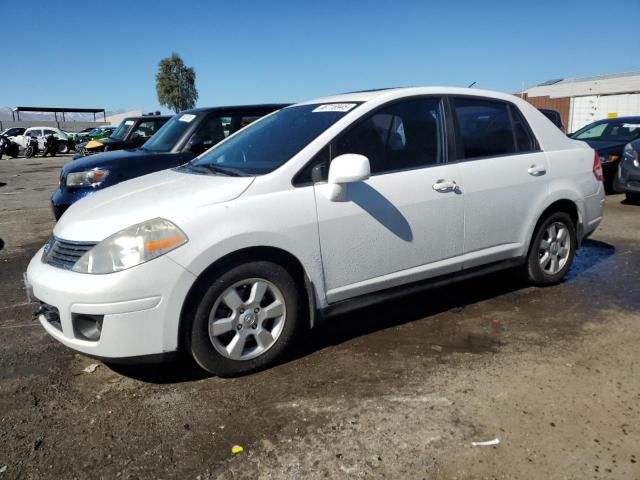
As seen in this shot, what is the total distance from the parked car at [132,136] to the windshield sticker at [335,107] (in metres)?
6.01

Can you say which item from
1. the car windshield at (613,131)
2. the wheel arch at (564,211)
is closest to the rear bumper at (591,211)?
the wheel arch at (564,211)

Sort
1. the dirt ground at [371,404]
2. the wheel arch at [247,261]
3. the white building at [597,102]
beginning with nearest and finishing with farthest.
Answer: the dirt ground at [371,404]
the wheel arch at [247,261]
the white building at [597,102]

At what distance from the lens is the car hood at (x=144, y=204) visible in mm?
2965

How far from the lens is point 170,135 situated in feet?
22.4

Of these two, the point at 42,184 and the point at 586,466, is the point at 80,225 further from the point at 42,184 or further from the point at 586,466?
the point at 42,184

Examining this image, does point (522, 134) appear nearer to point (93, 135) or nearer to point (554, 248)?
point (554, 248)

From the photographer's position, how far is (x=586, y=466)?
7.54 ft

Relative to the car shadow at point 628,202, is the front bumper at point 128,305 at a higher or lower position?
higher

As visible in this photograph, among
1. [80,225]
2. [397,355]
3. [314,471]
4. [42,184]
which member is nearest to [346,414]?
[314,471]

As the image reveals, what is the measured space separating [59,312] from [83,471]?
36.5 inches

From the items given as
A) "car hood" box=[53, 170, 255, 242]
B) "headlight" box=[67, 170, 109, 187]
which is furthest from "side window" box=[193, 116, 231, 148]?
"car hood" box=[53, 170, 255, 242]

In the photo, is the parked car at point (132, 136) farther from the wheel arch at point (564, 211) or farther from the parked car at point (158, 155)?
the wheel arch at point (564, 211)

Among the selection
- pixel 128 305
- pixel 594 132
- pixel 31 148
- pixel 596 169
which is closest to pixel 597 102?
pixel 594 132

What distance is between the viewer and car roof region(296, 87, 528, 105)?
12.3 ft
